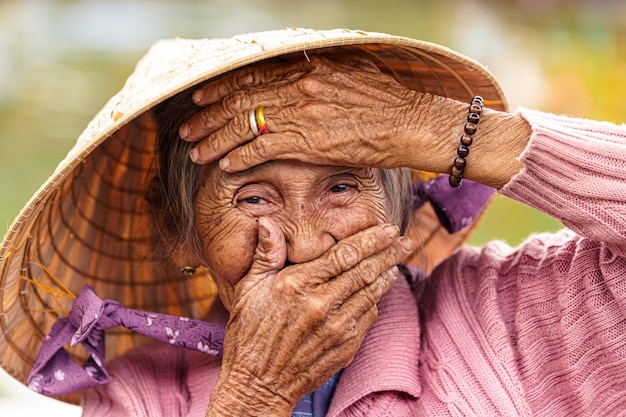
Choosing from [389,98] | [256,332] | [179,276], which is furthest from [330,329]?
[179,276]

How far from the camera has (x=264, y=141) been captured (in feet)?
6.26

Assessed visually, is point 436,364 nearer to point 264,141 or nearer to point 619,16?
point 264,141

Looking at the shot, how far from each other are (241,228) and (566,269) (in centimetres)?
74

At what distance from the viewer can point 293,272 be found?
192cm

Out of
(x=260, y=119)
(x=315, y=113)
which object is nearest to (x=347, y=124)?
(x=315, y=113)

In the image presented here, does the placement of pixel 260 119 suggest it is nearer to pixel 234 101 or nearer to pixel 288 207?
pixel 234 101

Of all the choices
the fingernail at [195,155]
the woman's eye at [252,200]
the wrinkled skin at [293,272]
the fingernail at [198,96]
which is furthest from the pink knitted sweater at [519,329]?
the fingernail at [198,96]

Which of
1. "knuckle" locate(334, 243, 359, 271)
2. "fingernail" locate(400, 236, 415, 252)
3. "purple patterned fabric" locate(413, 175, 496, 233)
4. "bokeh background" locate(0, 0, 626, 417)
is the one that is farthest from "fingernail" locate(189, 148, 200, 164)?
"bokeh background" locate(0, 0, 626, 417)

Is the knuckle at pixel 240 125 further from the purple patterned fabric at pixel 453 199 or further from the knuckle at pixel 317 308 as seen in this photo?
the purple patterned fabric at pixel 453 199

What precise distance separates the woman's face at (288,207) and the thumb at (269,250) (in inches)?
1.2

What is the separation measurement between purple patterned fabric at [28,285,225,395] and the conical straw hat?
0.28 feet

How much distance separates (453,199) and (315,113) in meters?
0.64

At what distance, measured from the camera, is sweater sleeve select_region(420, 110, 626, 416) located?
1.87m

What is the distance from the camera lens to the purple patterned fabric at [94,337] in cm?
221
